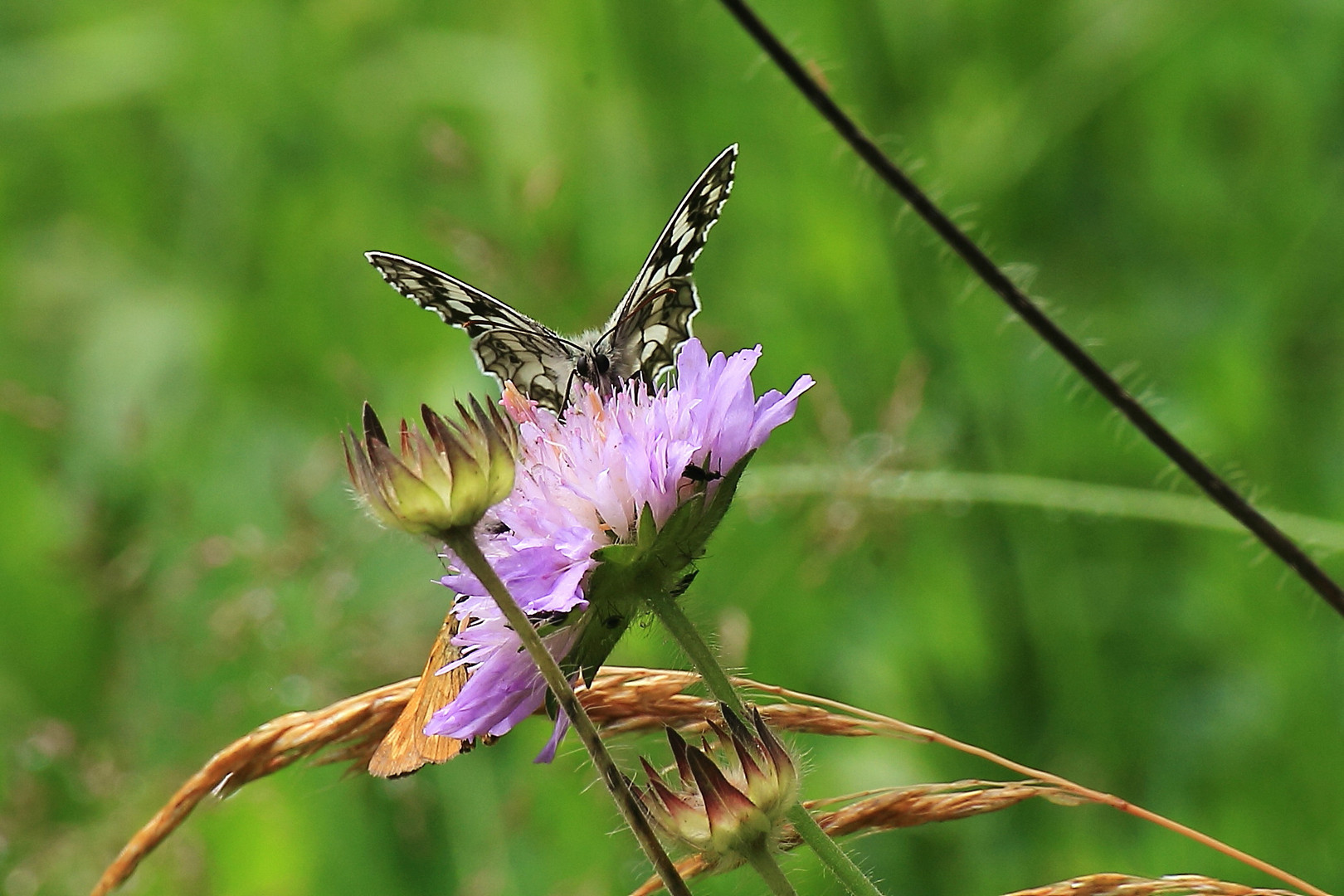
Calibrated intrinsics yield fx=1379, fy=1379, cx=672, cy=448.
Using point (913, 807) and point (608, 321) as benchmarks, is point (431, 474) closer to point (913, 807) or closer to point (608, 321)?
point (913, 807)

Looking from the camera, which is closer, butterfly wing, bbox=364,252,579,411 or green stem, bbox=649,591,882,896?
green stem, bbox=649,591,882,896

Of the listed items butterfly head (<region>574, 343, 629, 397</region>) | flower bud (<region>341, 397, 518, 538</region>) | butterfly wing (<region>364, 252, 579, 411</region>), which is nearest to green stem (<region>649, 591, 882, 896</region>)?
flower bud (<region>341, 397, 518, 538</region>)

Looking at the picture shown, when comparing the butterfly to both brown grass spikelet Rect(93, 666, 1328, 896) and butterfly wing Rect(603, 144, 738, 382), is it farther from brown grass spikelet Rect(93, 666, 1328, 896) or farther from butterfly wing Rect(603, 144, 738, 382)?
brown grass spikelet Rect(93, 666, 1328, 896)

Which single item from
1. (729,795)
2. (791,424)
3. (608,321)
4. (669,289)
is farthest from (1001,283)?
(791,424)

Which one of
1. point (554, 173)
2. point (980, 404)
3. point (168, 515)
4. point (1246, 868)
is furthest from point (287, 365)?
point (1246, 868)

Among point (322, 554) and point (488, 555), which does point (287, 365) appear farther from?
point (488, 555)

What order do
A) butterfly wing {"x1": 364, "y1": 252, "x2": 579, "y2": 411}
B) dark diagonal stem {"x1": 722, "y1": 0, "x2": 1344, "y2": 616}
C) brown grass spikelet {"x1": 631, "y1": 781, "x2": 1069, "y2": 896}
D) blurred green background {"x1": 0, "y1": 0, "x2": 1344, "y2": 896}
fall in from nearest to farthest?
→ brown grass spikelet {"x1": 631, "y1": 781, "x2": 1069, "y2": 896}, dark diagonal stem {"x1": 722, "y1": 0, "x2": 1344, "y2": 616}, butterfly wing {"x1": 364, "y1": 252, "x2": 579, "y2": 411}, blurred green background {"x1": 0, "y1": 0, "x2": 1344, "y2": 896}

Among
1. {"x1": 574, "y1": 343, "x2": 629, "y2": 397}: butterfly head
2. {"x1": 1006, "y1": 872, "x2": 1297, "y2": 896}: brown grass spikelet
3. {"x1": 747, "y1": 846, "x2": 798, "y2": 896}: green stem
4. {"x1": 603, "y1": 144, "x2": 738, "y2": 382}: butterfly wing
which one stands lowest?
{"x1": 1006, "y1": 872, "x2": 1297, "y2": 896}: brown grass spikelet
